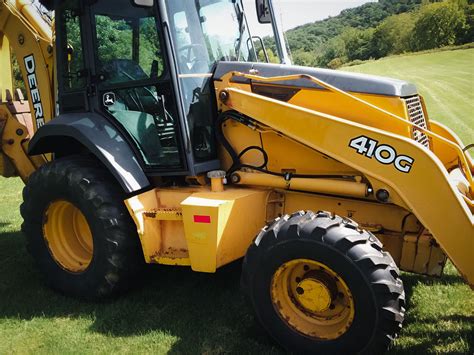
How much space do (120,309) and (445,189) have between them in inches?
100

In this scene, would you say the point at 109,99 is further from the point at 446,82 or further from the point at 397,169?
the point at 446,82

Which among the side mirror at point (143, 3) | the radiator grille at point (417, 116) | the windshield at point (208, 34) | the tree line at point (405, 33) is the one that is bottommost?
the radiator grille at point (417, 116)

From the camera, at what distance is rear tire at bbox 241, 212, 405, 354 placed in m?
2.76

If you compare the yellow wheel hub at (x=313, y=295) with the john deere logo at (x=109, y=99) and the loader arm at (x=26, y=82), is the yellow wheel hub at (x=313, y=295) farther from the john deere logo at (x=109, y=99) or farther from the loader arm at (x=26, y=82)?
the loader arm at (x=26, y=82)

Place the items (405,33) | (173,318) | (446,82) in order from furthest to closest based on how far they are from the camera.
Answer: (405,33) < (446,82) < (173,318)

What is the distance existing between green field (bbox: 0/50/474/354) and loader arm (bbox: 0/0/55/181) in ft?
3.81

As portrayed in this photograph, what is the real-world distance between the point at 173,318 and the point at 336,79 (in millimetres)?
2149

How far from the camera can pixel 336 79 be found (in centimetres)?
353

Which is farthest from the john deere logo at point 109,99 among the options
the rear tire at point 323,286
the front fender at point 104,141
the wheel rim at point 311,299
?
the wheel rim at point 311,299

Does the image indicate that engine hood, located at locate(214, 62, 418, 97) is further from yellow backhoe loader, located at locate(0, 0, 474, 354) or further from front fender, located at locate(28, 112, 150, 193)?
front fender, located at locate(28, 112, 150, 193)

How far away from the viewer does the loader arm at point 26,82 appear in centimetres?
480

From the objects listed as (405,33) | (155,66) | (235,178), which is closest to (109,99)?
(155,66)

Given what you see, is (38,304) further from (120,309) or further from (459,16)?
(459,16)

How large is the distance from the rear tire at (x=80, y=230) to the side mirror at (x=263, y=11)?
194cm
